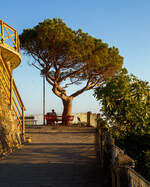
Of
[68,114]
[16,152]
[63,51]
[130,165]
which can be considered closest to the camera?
[130,165]

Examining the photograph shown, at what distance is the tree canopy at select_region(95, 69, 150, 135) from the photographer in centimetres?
780

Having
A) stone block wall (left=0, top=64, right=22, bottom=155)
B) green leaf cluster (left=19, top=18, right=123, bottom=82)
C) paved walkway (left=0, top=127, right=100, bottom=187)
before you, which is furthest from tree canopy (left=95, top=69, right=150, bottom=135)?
green leaf cluster (left=19, top=18, right=123, bottom=82)

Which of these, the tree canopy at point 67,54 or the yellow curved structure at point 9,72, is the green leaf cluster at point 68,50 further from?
the yellow curved structure at point 9,72

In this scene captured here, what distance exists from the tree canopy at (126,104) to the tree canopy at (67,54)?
15263 mm

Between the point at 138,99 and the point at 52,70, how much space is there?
701 inches

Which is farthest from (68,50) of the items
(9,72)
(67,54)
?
(9,72)

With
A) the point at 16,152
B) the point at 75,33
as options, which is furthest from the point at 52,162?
the point at 75,33

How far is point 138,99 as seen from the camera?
798 centimetres

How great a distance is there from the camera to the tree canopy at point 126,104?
7805 mm

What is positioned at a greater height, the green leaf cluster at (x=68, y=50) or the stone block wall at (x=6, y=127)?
the green leaf cluster at (x=68, y=50)

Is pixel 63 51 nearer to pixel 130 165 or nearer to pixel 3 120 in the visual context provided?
pixel 3 120

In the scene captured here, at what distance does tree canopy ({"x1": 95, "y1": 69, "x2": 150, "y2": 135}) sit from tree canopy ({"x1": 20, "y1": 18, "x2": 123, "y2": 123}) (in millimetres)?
15263

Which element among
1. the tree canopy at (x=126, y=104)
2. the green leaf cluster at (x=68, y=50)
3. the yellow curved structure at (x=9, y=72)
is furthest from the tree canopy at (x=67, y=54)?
the tree canopy at (x=126, y=104)

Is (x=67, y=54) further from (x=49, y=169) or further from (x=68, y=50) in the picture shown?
(x=49, y=169)
